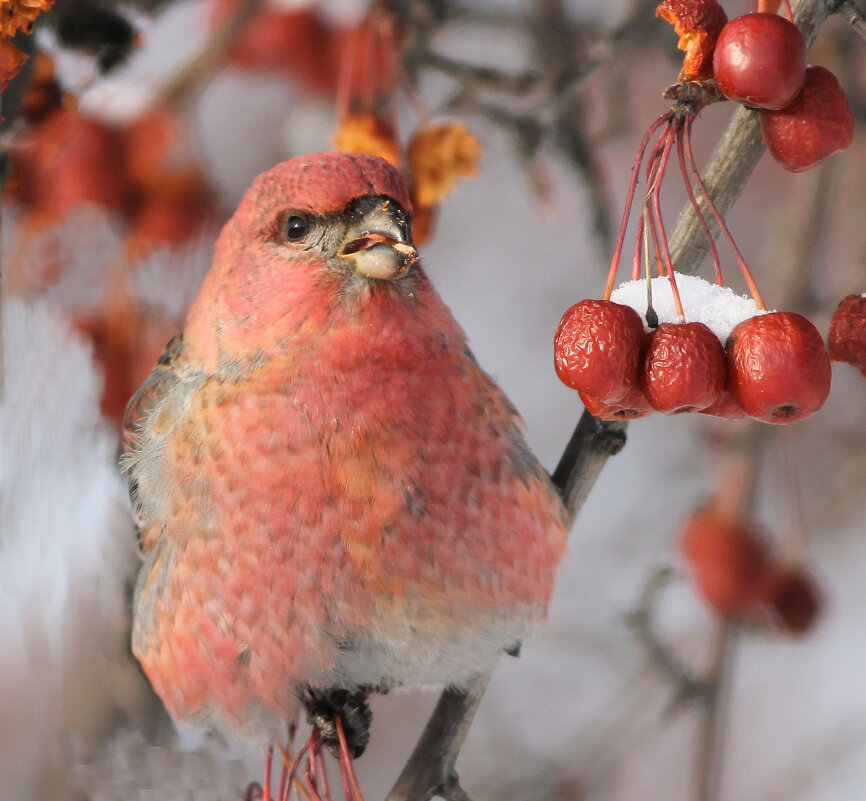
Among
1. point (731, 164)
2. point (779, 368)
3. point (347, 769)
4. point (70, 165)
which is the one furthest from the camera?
point (70, 165)

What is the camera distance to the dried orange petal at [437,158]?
78 centimetres

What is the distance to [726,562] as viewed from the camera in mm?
1113

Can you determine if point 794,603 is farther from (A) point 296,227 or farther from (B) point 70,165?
(B) point 70,165

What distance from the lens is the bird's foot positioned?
707 mm

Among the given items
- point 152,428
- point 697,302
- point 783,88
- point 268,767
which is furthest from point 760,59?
point 268,767

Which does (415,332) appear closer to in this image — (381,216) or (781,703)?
(381,216)

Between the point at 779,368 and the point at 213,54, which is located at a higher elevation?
the point at 213,54

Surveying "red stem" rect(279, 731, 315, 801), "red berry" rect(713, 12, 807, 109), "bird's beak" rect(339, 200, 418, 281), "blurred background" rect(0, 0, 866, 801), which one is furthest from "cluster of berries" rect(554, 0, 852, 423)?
"red stem" rect(279, 731, 315, 801)

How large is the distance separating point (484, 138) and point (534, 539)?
526 mm

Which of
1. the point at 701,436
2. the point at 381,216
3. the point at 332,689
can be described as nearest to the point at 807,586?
the point at 701,436

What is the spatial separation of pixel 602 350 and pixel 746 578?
70cm

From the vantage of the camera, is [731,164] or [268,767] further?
[268,767]

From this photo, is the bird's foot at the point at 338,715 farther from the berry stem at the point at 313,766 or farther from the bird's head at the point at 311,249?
the bird's head at the point at 311,249

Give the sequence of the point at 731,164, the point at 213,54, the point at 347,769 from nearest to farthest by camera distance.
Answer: the point at 731,164, the point at 347,769, the point at 213,54
